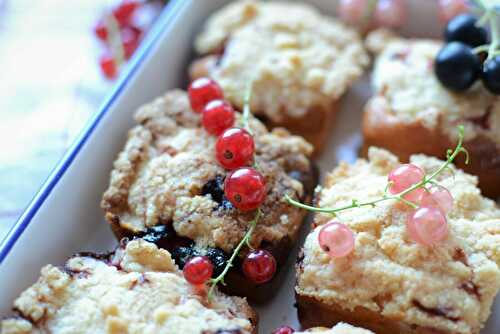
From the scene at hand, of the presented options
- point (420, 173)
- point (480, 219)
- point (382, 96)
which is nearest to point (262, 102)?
point (382, 96)

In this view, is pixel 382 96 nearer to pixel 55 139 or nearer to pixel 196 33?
pixel 196 33

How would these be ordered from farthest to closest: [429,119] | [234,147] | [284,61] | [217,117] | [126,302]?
[284,61] < [429,119] < [217,117] < [234,147] < [126,302]

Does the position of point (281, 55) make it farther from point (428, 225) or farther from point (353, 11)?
point (428, 225)

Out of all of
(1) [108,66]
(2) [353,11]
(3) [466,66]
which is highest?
(1) [108,66]

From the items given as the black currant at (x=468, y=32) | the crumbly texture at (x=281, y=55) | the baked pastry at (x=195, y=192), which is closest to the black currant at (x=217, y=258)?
the baked pastry at (x=195, y=192)

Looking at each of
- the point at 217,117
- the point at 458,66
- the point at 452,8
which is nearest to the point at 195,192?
the point at 217,117

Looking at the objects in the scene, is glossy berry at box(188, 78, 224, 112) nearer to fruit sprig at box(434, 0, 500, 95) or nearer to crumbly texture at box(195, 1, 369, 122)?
crumbly texture at box(195, 1, 369, 122)
